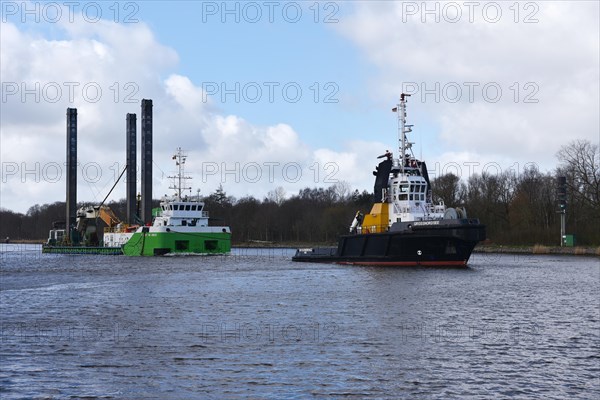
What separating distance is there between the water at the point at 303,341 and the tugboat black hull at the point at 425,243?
9035 mm

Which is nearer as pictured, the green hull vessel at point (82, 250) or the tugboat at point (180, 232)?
the tugboat at point (180, 232)

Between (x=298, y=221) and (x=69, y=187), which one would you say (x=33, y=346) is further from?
(x=298, y=221)

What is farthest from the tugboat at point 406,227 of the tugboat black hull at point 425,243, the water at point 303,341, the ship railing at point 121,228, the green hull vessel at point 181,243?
the ship railing at point 121,228

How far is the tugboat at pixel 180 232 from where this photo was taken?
8288 centimetres

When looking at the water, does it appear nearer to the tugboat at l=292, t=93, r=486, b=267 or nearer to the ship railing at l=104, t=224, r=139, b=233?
the tugboat at l=292, t=93, r=486, b=267

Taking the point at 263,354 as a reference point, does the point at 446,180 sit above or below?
above

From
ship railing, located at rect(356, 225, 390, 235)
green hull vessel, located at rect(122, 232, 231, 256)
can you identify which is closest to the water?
ship railing, located at rect(356, 225, 390, 235)

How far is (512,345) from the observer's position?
22.2m

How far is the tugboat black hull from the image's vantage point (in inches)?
2012

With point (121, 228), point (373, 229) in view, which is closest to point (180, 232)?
point (121, 228)

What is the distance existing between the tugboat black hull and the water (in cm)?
903

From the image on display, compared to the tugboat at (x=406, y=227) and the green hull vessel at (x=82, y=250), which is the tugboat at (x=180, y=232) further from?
the tugboat at (x=406, y=227)

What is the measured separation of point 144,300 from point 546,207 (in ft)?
312

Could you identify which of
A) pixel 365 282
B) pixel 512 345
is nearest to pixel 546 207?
pixel 365 282
